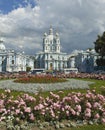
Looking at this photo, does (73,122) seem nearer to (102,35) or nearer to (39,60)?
(102,35)

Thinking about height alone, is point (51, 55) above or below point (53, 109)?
above

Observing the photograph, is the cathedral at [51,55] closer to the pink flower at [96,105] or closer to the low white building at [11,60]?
the low white building at [11,60]

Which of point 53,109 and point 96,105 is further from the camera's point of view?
point 96,105

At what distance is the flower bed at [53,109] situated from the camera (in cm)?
993

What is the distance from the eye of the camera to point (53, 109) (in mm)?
10359

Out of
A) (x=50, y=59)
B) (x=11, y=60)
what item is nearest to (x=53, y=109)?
(x=11, y=60)

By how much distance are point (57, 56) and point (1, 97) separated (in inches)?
6382

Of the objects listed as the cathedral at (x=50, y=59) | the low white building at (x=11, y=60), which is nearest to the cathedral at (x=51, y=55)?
the cathedral at (x=50, y=59)

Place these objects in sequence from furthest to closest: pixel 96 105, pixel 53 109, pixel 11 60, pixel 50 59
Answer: pixel 50 59 < pixel 11 60 < pixel 96 105 < pixel 53 109

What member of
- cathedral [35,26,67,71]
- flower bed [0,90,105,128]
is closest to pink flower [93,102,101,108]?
flower bed [0,90,105,128]

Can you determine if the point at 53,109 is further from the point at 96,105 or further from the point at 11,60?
the point at 11,60

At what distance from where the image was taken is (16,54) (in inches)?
6245

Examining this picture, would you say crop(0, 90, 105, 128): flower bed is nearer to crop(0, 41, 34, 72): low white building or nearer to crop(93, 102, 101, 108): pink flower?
crop(93, 102, 101, 108): pink flower

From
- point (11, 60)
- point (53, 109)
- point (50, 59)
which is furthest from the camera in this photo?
point (50, 59)
